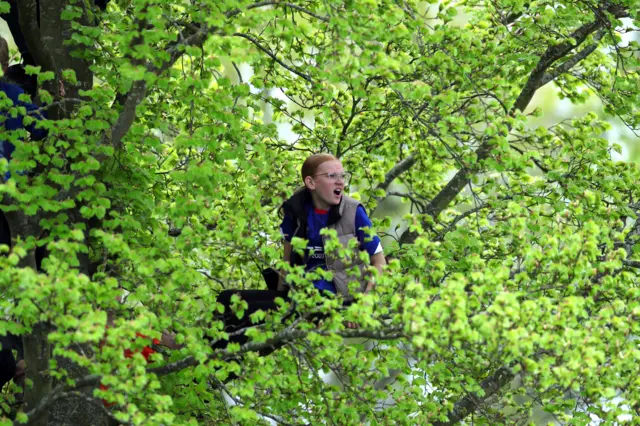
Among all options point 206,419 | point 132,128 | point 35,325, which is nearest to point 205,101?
point 132,128

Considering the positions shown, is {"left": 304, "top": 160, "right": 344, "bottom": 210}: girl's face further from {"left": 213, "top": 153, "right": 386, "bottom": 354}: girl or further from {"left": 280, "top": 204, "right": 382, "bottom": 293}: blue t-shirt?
{"left": 280, "top": 204, "right": 382, "bottom": 293}: blue t-shirt

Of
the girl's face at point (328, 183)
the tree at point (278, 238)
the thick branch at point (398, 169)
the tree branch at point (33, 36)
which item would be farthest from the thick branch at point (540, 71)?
the tree branch at point (33, 36)

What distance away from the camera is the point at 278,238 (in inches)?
369

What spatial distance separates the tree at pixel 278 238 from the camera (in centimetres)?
795

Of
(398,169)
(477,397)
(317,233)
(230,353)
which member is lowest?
(230,353)

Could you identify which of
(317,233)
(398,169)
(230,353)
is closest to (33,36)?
(317,233)

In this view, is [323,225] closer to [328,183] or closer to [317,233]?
[317,233]

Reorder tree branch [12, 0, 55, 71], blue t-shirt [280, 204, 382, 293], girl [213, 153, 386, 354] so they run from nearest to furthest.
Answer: girl [213, 153, 386, 354] → blue t-shirt [280, 204, 382, 293] → tree branch [12, 0, 55, 71]

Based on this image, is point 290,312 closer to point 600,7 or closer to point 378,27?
point 378,27

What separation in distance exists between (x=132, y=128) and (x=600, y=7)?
5739 millimetres

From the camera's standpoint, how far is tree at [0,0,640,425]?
7.95 m

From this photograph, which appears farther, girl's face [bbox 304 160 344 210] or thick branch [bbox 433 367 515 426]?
thick branch [bbox 433 367 515 426]

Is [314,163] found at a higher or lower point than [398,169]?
lower

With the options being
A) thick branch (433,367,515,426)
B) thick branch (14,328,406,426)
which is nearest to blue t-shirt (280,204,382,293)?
thick branch (14,328,406,426)
